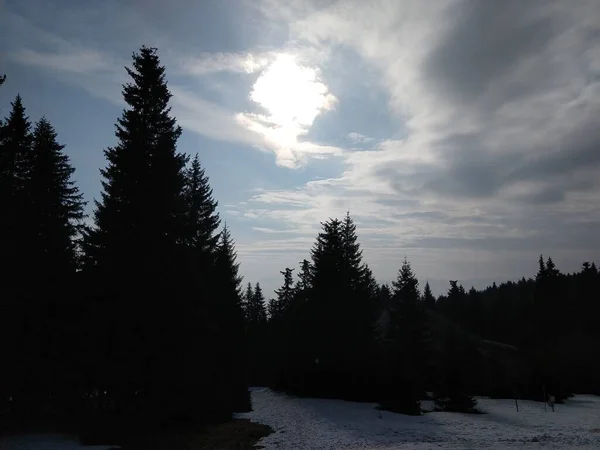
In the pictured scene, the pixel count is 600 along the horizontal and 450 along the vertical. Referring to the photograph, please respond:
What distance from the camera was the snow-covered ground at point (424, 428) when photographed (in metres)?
18.3

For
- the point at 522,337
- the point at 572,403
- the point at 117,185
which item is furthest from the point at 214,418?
the point at 522,337

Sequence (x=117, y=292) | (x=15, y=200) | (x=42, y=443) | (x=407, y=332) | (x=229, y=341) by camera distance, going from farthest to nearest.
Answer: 1. (x=407, y=332)
2. (x=229, y=341)
3. (x=15, y=200)
4. (x=117, y=292)
5. (x=42, y=443)

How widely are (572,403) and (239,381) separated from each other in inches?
1073

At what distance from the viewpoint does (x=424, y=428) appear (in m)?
22.4

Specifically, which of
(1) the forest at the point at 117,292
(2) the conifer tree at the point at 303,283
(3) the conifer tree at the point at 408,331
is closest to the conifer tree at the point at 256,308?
(2) the conifer tree at the point at 303,283

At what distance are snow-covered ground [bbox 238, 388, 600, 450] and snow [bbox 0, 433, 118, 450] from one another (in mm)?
6790

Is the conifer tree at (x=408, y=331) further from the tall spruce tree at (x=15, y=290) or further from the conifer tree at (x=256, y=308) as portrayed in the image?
the conifer tree at (x=256, y=308)

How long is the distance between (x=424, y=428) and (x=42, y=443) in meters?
16.0

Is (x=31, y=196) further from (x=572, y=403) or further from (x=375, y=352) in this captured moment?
(x=572, y=403)

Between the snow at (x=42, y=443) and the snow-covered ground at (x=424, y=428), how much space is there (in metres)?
6.79

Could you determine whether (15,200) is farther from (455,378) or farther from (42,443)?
(455,378)

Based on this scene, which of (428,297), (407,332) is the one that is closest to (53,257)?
(407,332)

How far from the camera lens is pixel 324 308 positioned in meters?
40.0

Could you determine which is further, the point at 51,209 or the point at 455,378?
the point at 455,378
